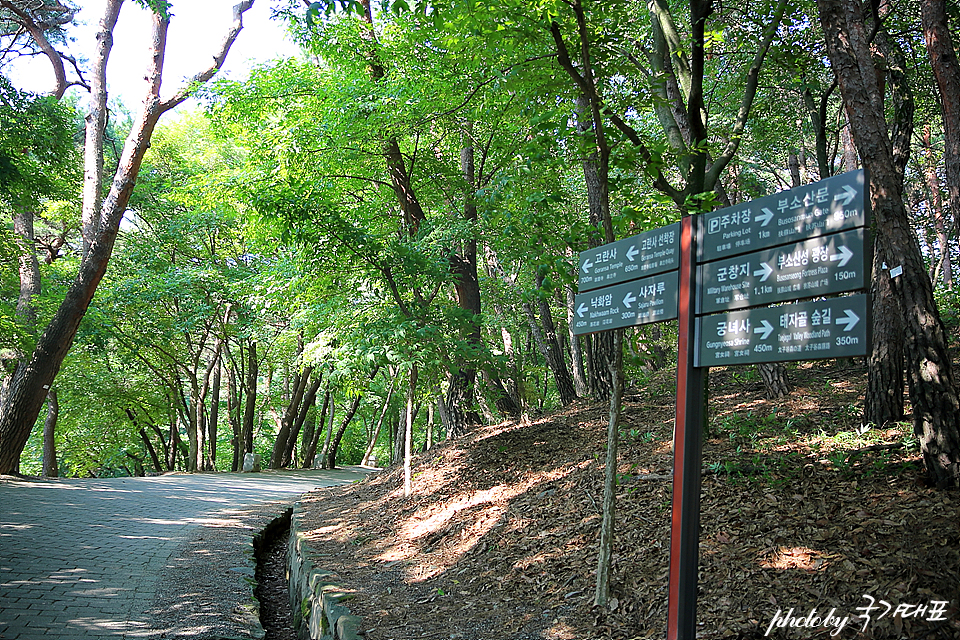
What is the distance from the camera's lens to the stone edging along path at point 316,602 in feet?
15.6

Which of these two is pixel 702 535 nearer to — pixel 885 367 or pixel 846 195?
pixel 885 367

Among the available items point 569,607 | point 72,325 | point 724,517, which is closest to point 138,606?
point 569,607

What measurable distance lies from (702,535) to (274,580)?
236 inches

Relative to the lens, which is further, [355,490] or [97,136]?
[97,136]

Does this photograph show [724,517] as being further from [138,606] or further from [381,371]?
[381,371]

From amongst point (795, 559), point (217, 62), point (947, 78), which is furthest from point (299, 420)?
point (947, 78)

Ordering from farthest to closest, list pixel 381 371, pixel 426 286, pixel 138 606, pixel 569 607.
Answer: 1. pixel 381 371
2. pixel 426 286
3. pixel 138 606
4. pixel 569 607

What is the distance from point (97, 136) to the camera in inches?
504

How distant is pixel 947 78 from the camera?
5.31m

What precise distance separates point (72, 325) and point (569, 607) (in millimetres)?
11770

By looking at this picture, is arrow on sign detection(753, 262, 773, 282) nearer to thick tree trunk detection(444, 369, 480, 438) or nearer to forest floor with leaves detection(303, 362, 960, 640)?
forest floor with leaves detection(303, 362, 960, 640)

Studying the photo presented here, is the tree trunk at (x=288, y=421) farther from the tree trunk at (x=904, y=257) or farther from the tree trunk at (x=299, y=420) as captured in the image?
the tree trunk at (x=904, y=257)

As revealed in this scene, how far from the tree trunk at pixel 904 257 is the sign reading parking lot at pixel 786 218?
8.14ft

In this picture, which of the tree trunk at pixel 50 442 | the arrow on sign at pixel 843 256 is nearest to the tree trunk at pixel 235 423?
the tree trunk at pixel 50 442
